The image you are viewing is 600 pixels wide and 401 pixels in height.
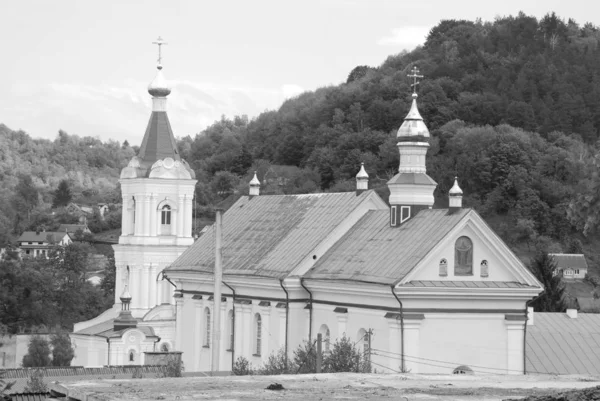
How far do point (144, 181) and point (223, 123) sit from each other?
90.6 meters

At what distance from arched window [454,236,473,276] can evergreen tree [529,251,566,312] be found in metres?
24.0

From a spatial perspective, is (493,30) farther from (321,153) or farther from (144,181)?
(144,181)

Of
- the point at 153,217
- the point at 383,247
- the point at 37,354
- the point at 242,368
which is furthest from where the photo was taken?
the point at 37,354

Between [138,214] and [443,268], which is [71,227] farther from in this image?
[443,268]

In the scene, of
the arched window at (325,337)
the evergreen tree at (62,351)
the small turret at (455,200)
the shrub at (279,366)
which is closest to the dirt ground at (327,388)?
the shrub at (279,366)

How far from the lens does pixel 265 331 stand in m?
50.8

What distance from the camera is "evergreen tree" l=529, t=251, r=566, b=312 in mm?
69900

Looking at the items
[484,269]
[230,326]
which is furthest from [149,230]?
[484,269]

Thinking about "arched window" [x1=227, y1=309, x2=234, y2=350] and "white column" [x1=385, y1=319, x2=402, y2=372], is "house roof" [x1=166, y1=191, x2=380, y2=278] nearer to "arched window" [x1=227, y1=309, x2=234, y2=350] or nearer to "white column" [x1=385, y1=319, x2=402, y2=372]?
"arched window" [x1=227, y1=309, x2=234, y2=350]

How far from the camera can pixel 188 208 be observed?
8588 centimetres

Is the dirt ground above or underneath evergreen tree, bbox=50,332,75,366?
underneath

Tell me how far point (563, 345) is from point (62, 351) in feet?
152

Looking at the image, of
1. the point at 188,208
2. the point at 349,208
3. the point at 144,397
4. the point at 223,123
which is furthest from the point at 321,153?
the point at 144,397

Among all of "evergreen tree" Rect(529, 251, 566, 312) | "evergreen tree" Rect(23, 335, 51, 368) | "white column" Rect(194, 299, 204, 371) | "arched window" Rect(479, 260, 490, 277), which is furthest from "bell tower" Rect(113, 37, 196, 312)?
"arched window" Rect(479, 260, 490, 277)
